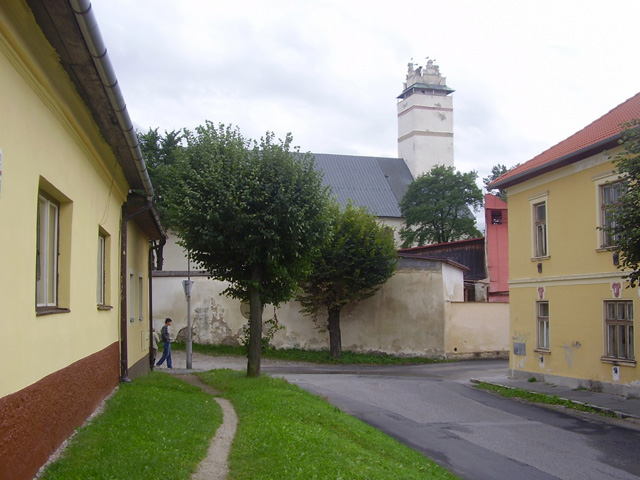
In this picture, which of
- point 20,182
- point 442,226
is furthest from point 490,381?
point 442,226

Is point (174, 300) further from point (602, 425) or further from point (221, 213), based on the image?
point (602, 425)

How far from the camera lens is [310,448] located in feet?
24.5

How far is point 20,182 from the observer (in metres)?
5.65

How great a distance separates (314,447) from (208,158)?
31.6 feet

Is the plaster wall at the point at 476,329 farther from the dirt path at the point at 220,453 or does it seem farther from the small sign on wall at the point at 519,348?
the dirt path at the point at 220,453

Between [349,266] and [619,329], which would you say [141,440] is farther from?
[349,266]

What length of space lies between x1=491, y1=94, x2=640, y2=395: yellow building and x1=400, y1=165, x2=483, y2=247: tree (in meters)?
27.8

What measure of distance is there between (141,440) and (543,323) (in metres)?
15.8

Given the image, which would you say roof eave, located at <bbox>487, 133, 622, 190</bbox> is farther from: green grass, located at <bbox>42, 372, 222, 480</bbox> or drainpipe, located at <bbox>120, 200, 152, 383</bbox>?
green grass, located at <bbox>42, 372, 222, 480</bbox>

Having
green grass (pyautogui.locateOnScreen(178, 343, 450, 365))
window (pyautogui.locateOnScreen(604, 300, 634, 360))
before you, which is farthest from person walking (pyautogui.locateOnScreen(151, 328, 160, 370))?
window (pyautogui.locateOnScreen(604, 300, 634, 360))

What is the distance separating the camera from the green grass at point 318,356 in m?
29.4

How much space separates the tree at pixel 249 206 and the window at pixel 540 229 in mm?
7884

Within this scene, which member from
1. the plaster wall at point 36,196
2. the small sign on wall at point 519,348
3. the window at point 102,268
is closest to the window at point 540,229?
the small sign on wall at point 519,348

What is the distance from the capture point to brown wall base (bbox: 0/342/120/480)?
5.10 meters
